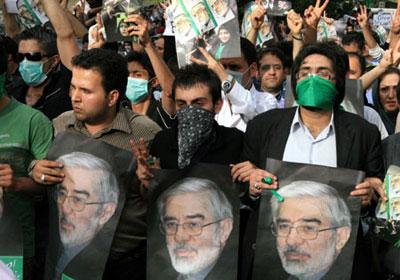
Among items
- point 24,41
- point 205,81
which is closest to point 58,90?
point 24,41

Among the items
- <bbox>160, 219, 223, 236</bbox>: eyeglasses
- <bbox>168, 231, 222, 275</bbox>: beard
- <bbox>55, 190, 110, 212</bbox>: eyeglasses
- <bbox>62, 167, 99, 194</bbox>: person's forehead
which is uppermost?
<bbox>62, 167, 99, 194</bbox>: person's forehead

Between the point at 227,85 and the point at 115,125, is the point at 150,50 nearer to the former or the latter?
the point at 227,85

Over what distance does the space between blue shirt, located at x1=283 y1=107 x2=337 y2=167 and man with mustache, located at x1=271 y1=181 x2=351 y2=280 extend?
0.66 feet

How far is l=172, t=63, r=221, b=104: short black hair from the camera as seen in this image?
193 inches

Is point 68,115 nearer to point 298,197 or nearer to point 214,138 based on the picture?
point 214,138

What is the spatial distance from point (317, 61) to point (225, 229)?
103 cm

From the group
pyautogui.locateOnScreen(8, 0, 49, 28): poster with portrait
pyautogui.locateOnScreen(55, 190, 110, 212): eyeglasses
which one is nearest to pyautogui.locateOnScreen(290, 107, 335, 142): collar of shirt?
pyautogui.locateOnScreen(55, 190, 110, 212): eyeglasses

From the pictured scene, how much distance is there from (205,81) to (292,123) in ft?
2.24

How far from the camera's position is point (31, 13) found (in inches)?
336

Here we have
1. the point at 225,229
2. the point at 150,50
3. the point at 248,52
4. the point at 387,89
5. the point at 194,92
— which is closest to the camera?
the point at 225,229

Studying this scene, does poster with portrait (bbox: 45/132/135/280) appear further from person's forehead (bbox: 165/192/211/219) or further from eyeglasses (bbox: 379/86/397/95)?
eyeglasses (bbox: 379/86/397/95)

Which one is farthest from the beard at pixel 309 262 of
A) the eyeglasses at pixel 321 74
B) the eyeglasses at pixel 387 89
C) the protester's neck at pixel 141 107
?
the eyeglasses at pixel 387 89

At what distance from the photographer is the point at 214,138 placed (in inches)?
184

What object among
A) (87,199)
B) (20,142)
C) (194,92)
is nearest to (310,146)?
(194,92)
